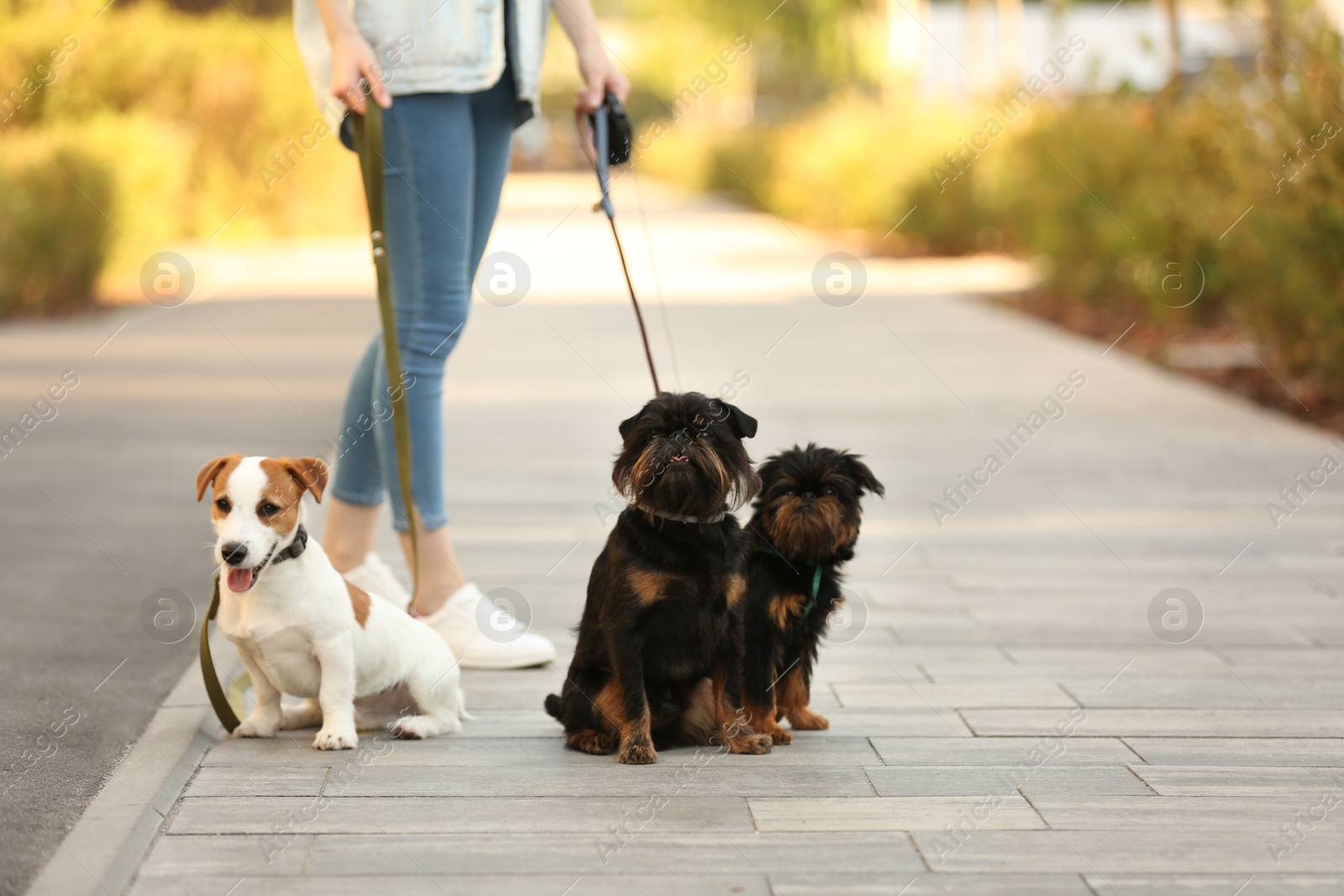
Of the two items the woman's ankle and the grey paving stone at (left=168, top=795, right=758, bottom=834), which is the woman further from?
the grey paving stone at (left=168, top=795, right=758, bottom=834)

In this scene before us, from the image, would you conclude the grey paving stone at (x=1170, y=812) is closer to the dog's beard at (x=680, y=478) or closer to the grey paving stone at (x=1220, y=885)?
the grey paving stone at (x=1220, y=885)

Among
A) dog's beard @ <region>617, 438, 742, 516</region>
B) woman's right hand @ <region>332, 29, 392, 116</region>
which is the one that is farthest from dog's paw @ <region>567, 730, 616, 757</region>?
woman's right hand @ <region>332, 29, 392, 116</region>

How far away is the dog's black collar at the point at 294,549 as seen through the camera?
11.9ft

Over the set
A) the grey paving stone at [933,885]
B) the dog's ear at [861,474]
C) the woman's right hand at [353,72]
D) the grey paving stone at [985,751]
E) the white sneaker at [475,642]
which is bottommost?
the white sneaker at [475,642]

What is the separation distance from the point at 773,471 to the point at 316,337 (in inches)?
394

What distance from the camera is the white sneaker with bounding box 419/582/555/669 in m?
4.61

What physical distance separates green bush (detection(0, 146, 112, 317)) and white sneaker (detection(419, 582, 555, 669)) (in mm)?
10779

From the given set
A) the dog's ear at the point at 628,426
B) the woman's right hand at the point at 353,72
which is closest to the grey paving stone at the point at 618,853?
the dog's ear at the point at 628,426

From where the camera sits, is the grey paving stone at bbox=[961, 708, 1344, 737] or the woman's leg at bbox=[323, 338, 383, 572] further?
the woman's leg at bbox=[323, 338, 383, 572]

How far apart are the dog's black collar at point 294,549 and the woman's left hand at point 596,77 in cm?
157

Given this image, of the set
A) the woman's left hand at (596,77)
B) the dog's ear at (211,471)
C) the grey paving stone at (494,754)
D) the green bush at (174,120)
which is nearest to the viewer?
the dog's ear at (211,471)

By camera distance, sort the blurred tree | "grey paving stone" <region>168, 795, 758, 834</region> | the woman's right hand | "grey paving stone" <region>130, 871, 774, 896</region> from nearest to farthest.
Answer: "grey paving stone" <region>130, 871, 774, 896</region>
"grey paving stone" <region>168, 795, 758, 834</region>
the woman's right hand
the blurred tree

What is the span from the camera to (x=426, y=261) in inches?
175

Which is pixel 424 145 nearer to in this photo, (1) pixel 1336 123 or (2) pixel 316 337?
(1) pixel 1336 123
